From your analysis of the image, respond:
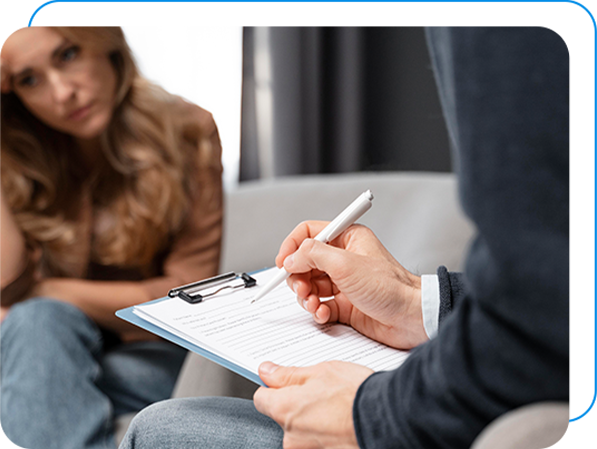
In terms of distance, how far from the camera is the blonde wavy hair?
77 centimetres

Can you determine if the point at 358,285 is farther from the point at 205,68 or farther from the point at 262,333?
the point at 205,68

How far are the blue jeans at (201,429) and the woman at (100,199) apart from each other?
0.95 ft

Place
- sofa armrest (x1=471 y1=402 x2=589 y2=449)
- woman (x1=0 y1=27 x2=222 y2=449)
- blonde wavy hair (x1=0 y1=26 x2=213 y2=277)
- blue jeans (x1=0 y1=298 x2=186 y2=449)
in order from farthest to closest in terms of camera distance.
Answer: blonde wavy hair (x1=0 y1=26 x2=213 y2=277)
woman (x1=0 y1=27 x2=222 y2=449)
blue jeans (x1=0 y1=298 x2=186 y2=449)
sofa armrest (x1=471 y1=402 x2=589 y2=449)

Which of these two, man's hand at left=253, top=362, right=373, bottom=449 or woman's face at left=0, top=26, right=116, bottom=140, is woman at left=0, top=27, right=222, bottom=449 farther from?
man's hand at left=253, top=362, right=373, bottom=449

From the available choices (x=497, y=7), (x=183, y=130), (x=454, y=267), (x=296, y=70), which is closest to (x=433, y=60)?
(x=497, y=7)

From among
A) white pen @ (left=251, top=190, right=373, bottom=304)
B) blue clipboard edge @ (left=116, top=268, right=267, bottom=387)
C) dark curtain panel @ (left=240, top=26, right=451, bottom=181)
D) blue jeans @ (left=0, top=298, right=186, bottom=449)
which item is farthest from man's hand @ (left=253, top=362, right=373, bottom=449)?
dark curtain panel @ (left=240, top=26, right=451, bottom=181)

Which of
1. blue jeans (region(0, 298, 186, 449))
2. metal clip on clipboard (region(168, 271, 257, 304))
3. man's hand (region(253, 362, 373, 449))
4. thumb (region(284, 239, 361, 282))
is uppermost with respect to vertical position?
thumb (region(284, 239, 361, 282))

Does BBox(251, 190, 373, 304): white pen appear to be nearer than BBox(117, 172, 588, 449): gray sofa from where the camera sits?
Yes

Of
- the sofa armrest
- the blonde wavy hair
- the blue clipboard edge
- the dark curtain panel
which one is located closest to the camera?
the sofa armrest

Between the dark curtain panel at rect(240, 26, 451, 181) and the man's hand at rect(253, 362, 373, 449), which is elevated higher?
the dark curtain panel at rect(240, 26, 451, 181)

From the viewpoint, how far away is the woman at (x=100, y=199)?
67 cm

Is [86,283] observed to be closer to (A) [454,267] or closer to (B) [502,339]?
(A) [454,267]

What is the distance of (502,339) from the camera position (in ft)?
0.74

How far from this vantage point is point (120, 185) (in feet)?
2.61
